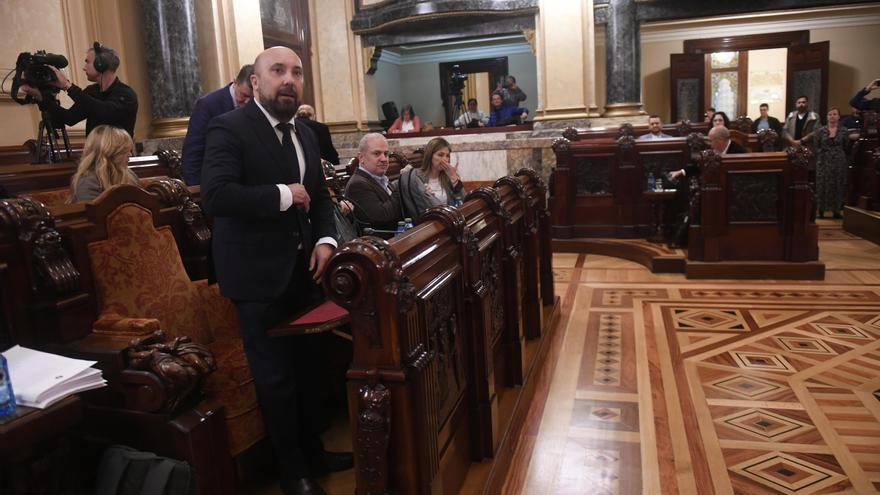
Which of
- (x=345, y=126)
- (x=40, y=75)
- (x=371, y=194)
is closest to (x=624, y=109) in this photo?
(x=345, y=126)

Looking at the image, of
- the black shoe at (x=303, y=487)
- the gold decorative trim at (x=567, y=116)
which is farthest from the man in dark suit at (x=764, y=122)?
the black shoe at (x=303, y=487)

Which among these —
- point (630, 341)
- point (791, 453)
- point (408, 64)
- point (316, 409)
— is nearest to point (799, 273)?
point (630, 341)

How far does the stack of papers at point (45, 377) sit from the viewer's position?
143cm

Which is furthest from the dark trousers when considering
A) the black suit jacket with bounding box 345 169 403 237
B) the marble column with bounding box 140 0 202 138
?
the marble column with bounding box 140 0 202 138

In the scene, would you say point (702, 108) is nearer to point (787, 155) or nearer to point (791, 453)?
point (787, 155)

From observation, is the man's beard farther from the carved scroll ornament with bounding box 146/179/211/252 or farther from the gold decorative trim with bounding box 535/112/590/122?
the gold decorative trim with bounding box 535/112/590/122

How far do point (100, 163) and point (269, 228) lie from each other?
46.9 inches

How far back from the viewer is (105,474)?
1.75 meters

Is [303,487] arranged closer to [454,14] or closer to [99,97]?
[99,97]

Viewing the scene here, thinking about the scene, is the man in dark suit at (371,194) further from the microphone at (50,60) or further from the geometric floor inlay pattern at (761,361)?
the geometric floor inlay pattern at (761,361)

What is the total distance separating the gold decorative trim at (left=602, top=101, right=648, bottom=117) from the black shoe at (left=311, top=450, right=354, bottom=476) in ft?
26.8

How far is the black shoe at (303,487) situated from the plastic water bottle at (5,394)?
842 mm

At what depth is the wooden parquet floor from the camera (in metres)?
2.29

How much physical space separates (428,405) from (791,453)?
1.54 m
